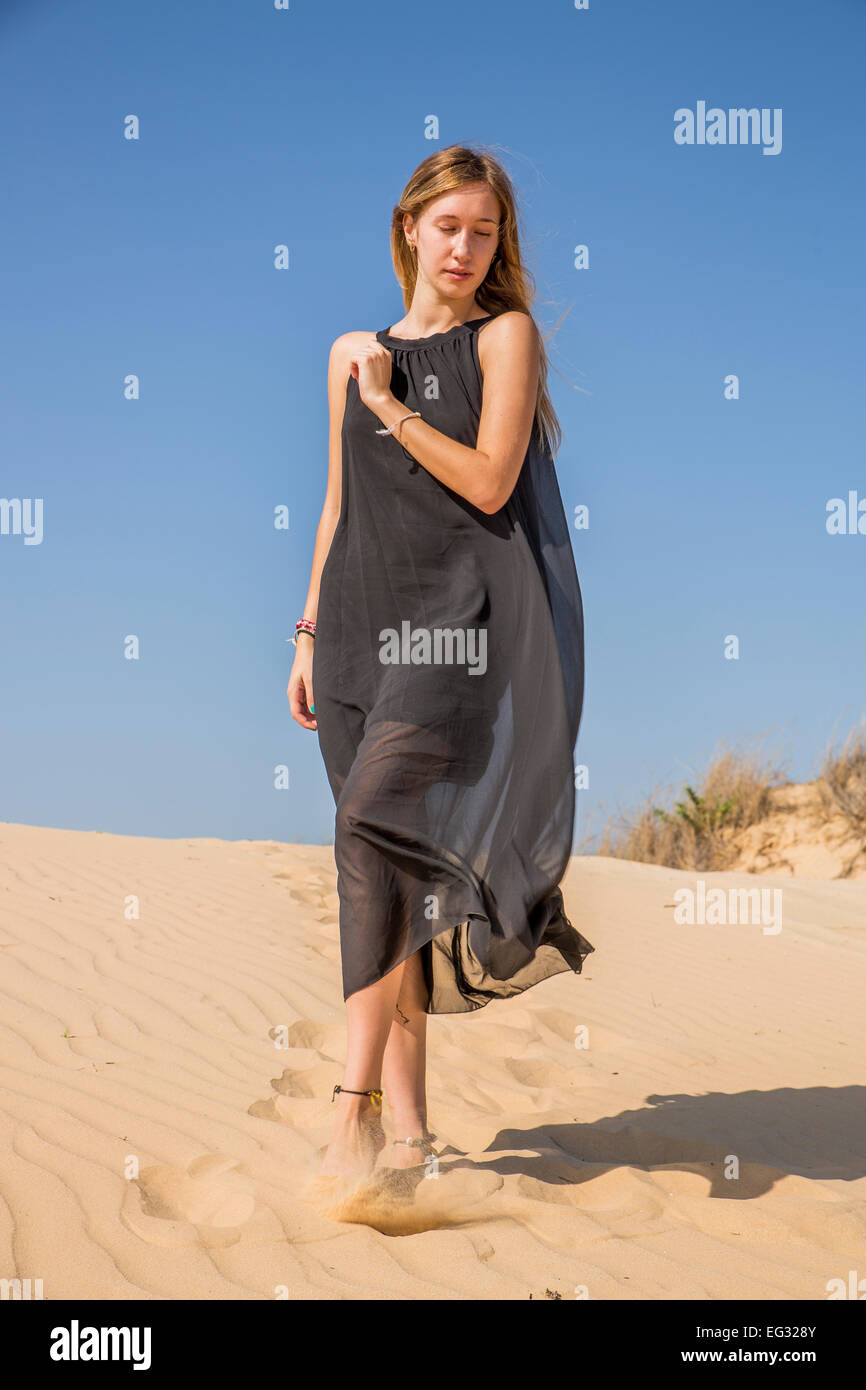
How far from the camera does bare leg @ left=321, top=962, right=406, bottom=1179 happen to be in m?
2.44

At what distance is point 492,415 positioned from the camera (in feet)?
8.85

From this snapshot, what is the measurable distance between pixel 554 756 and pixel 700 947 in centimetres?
478

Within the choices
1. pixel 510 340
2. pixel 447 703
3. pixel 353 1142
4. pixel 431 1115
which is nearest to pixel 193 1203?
pixel 353 1142

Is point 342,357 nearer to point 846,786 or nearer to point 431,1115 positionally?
point 431,1115

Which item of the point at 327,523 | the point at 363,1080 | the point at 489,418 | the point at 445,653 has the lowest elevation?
the point at 363,1080

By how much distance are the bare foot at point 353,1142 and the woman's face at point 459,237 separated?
6.44 feet

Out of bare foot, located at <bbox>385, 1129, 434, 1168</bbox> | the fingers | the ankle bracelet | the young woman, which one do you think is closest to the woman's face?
the young woman

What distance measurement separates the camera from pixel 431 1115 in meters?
3.51

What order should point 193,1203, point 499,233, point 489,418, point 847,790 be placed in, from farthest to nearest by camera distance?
1. point 847,790
2. point 499,233
3. point 489,418
4. point 193,1203

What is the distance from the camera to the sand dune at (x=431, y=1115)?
7.46ft

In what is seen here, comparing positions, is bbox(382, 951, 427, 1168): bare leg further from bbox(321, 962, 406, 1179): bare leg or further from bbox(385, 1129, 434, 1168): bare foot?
bbox(321, 962, 406, 1179): bare leg

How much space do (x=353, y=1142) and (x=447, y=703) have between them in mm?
986

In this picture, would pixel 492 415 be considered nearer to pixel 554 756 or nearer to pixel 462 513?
pixel 462 513

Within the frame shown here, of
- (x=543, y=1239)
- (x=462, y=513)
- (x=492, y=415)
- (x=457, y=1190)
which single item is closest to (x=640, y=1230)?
(x=543, y=1239)
